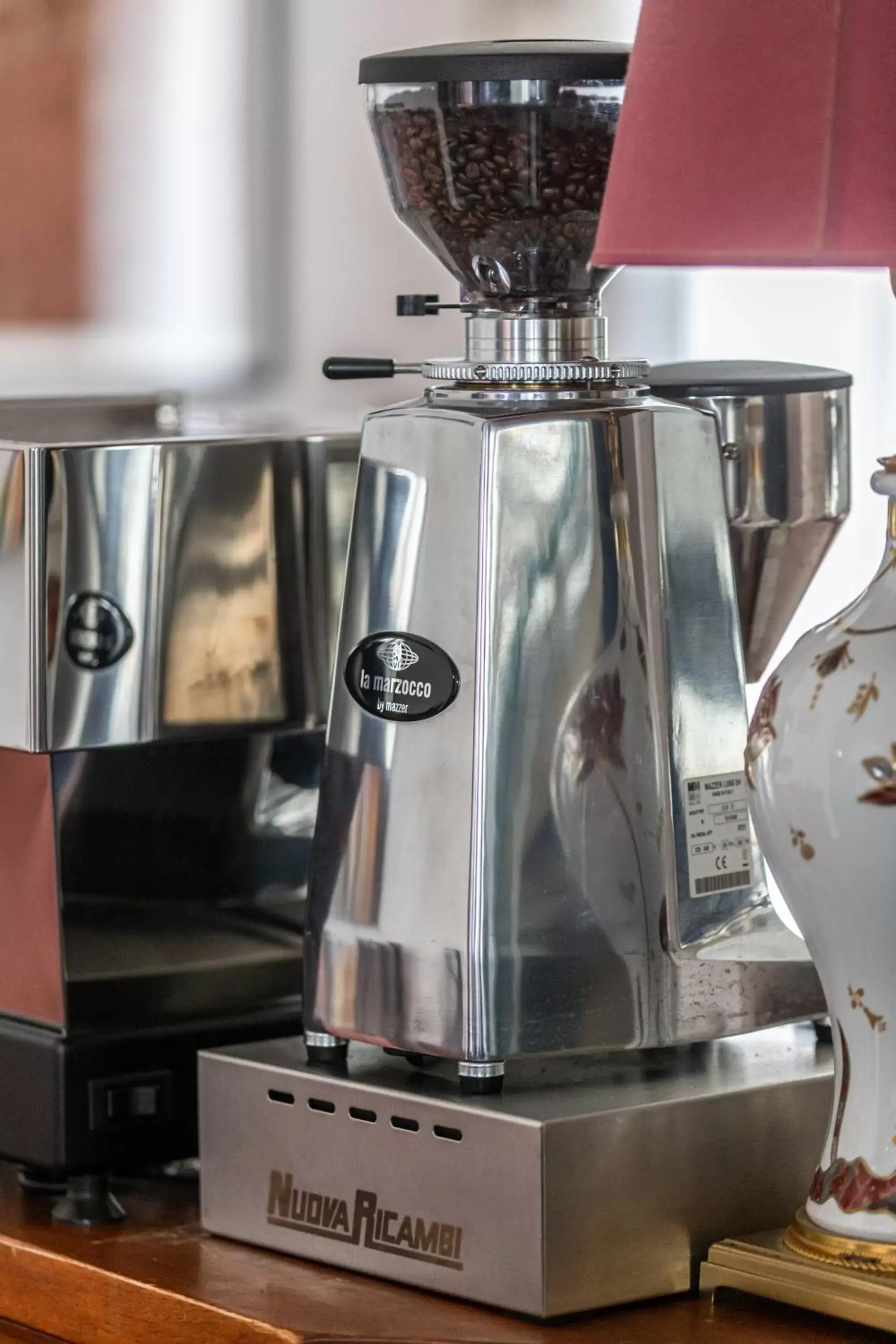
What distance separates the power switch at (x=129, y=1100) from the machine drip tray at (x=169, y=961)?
0.03 metres

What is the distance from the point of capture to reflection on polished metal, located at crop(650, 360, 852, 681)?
1.17 metres

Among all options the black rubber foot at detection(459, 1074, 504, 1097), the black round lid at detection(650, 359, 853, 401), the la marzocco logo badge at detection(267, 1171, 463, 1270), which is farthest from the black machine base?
the black round lid at detection(650, 359, 853, 401)

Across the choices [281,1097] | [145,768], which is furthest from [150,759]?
[281,1097]

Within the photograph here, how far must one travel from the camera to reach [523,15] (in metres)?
1.79

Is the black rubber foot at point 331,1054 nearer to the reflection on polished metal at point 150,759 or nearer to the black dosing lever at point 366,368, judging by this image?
the reflection on polished metal at point 150,759

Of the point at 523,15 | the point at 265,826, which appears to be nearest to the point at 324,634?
the point at 265,826

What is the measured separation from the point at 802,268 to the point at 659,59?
0.34 ft

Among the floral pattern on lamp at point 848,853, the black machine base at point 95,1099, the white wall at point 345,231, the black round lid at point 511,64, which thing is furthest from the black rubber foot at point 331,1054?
the white wall at point 345,231

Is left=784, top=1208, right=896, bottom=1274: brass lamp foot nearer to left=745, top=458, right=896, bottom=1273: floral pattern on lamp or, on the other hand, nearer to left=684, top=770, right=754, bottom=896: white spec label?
left=745, top=458, right=896, bottom=1273: floral pattern on lamp

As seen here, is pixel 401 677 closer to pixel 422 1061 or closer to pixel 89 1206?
pixel 422 1061

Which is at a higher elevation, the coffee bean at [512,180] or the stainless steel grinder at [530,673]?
the coffee bean at [512,180]

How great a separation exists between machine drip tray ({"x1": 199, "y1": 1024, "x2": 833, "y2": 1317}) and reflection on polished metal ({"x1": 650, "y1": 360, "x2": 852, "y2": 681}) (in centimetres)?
25

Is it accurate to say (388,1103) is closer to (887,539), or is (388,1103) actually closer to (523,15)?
(887,539)

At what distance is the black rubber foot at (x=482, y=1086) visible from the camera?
3.39 feet
